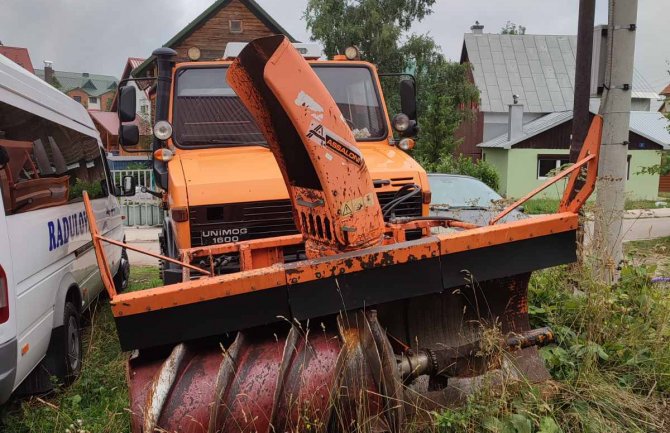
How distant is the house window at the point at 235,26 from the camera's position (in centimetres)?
2791

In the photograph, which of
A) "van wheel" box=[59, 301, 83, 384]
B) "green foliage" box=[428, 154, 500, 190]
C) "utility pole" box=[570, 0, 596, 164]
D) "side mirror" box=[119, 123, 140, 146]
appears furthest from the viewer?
"green foliage" box=[428, 154, 500, 190]

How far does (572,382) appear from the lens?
3.58 metres

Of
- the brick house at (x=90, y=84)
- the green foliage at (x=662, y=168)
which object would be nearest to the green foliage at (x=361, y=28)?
the green foliage at (x=662, y=168)

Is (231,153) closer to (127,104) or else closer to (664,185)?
(127,104)

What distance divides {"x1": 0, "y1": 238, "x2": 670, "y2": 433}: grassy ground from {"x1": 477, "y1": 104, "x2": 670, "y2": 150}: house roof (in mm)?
23597

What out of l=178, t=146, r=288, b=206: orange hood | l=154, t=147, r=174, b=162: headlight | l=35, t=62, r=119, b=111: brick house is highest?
l=35, t=62, r=119, b=111: brick house

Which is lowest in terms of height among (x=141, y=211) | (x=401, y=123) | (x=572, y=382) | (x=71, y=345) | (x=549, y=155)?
(x=141, y=211)

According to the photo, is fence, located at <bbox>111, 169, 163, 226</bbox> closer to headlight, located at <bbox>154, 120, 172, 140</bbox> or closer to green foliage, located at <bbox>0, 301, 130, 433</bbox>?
green foliage, located at <bbox>0, 301, 130, 433</bbox>

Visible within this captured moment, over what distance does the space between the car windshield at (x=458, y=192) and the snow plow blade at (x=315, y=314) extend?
5.83m

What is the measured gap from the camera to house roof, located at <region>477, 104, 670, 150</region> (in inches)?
1078

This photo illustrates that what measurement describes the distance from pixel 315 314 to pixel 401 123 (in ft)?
10.3

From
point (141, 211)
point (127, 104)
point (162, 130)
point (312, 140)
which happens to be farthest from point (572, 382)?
point (141, 211)

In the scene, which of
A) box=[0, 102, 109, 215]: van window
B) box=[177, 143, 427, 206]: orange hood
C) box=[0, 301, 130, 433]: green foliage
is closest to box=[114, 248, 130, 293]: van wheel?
box=[0, 102, 109, 215]: van window

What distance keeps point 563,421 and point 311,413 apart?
1490 millimetres
